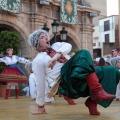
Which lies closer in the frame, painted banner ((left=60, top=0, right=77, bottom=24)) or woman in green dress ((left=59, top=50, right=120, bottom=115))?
woman in green dress ((left=59, top=50, right=120, bottom=115))

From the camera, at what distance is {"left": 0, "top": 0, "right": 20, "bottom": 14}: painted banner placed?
15683mm

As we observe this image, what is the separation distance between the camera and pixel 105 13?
51156mm

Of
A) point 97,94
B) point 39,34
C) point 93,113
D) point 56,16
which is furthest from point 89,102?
point 56,16

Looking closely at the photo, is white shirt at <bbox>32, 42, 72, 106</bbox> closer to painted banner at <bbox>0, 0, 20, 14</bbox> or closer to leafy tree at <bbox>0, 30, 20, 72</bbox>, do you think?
leafy tree at <bbox>0, 30, 20, 72</bbox>

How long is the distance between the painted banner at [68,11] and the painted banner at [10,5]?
3529 mm

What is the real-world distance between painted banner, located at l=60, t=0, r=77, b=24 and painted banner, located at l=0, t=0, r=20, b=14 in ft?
11.6

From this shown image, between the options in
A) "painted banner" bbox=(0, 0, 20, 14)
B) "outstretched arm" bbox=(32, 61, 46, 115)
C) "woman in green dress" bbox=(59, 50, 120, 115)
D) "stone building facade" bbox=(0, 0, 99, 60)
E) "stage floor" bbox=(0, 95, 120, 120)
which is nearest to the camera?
"woman in green dress" bbox=(59, 50, 120, 115)

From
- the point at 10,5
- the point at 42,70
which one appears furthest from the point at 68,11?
the point at 42,70

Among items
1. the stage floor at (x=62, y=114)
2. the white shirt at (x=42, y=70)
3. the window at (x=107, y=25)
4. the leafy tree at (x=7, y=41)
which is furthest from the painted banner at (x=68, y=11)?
the window at (x=107, y=25)

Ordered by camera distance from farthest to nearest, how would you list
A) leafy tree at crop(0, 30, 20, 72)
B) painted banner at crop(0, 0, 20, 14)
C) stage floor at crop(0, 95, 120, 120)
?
→ painted banner at crop(0, 0, 20, 14), leafy tree at crop(0, 30, 20, 72), stage floor at crop(0, 95, 120, 120)

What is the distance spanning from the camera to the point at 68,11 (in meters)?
19.5

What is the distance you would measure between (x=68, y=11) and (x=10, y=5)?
439 centimetres

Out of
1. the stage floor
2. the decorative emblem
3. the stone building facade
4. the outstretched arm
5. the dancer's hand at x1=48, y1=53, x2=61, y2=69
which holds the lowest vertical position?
the stage floor

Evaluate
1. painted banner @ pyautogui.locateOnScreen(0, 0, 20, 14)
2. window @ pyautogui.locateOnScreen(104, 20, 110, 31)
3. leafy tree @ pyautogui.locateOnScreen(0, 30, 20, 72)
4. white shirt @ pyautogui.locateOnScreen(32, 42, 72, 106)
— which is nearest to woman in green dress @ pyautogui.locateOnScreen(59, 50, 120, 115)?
white shirt @ pyautogui.locateOnScreen(32, 42, 72, 106)
